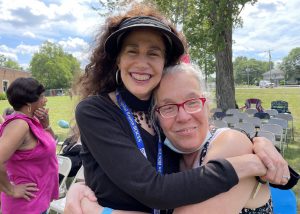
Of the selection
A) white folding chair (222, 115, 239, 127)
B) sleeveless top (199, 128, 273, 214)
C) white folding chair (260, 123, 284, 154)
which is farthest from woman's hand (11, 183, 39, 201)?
white folding chair (222, 115, 239, 127)

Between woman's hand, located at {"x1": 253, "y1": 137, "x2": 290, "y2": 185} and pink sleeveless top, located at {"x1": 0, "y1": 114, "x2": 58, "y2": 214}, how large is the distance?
2131 mm

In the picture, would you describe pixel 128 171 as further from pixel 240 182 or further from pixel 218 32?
pixel 218 32

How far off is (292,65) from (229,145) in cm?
11229

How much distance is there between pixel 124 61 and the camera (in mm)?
1641

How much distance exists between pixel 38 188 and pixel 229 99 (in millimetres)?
11898

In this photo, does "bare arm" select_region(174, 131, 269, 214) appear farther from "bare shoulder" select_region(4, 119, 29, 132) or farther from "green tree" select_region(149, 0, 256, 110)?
"green tree" select_region(149, 0, 256, 110)

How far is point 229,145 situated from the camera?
4.46ft

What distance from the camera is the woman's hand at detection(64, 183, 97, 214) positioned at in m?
1.54

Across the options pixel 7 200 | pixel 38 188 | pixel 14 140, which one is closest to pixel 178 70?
pixel 14 140

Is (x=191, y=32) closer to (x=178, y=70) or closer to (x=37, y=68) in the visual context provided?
(x=178, y=70)

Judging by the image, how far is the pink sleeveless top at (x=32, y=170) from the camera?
289cm

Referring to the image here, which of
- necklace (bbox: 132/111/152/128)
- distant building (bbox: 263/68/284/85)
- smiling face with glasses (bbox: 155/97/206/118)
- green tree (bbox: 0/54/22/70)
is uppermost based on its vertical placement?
green tree (bbox: 0/54/22/70)

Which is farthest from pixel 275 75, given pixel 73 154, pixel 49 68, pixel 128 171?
pixel 128 171

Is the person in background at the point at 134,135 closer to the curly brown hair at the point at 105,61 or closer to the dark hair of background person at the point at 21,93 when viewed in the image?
the curly brown hair at the point at 105,61
